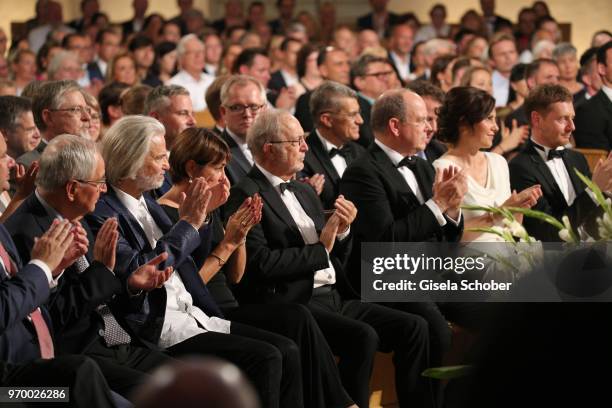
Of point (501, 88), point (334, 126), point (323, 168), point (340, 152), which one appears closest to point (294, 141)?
point (323, 168)

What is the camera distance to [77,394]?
303 centimetres

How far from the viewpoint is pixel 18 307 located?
9.55 feet

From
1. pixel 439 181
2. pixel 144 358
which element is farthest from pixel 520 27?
pixel 144 358

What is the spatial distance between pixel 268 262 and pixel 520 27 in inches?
446

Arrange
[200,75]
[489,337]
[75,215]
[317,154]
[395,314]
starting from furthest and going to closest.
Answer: [200,75]
[317,154]
[395,314]
[75,215]
[489,337]

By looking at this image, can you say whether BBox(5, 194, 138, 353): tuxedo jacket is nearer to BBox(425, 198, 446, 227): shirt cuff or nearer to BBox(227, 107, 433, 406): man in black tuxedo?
BBox(227, 107, 433, 406): man in black tuxedo

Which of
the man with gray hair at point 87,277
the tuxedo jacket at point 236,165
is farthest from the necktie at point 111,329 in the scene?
the tuxedo jacket at point 236,165

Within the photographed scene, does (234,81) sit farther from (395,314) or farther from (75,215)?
(75,215)

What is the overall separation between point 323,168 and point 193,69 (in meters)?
5.05

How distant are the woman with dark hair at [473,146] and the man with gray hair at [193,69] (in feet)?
17.2

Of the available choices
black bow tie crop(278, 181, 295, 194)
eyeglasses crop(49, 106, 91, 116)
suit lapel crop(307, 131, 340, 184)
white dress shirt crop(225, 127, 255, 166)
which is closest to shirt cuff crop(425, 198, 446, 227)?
black bow tie crop(278, 181, 295, 194)

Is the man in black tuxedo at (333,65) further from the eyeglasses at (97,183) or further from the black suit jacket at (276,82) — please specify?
the eyeglasses at (97,183)

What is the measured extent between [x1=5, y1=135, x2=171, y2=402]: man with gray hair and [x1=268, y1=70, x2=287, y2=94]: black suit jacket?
6853 millimetres

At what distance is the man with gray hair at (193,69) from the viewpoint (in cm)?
1022
